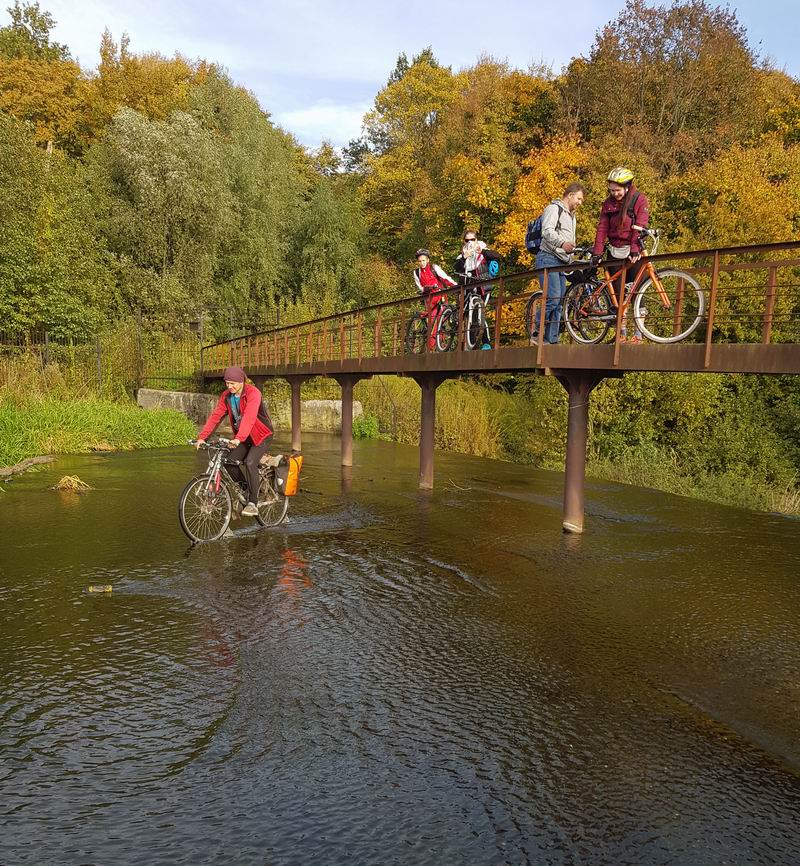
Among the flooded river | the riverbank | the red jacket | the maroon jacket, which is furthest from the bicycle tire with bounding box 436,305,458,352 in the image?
the riverbank

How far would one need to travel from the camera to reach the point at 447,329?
1299 cm

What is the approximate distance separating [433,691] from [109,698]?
2.13 m

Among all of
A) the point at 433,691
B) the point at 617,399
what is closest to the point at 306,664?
the point at 433,691

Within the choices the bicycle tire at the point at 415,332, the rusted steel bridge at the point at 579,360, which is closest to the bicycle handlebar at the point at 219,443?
the rusted steel bridge at the point at 579,360

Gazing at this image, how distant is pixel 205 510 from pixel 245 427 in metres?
1.24

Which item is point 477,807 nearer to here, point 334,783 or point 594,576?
point 334,783

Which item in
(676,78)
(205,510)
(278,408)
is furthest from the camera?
(676,78)

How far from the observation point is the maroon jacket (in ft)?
27.7

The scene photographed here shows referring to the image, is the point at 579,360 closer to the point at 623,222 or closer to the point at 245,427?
the point at 623,222

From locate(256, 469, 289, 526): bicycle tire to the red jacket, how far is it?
754 mm

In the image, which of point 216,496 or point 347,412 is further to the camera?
point 347,412

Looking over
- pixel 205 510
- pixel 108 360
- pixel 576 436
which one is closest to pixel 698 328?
pixel 576 436

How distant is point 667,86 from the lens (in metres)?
30.0

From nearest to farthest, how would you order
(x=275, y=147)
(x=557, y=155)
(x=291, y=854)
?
(x=291, y=854), (x=557, y=155), (x=275, y=147)
